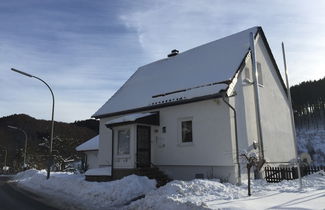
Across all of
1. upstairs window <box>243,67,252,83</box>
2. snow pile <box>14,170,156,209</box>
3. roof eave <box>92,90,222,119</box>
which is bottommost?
snow pile <box>14,170,156,209</box>

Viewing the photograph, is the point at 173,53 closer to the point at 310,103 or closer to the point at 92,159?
the point at 92,159

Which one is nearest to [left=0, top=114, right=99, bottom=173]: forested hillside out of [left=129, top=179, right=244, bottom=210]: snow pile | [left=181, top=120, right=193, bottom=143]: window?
[left=181, top=120, right=193, bottom=143]: window

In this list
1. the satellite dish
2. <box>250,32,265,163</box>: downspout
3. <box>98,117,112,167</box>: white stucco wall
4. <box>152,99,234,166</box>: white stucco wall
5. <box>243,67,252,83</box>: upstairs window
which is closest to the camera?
<box>152,99,234,166</box>: white stucco wall

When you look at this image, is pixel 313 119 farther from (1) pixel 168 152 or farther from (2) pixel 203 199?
(2) pixel 203 199

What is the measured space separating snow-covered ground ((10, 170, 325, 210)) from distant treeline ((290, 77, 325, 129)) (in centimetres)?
6447

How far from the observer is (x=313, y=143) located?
226 ft

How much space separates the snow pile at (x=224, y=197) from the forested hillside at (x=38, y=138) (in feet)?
126

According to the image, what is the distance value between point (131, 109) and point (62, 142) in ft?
119

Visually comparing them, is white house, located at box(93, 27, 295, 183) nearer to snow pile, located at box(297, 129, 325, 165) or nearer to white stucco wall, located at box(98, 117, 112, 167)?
white stucco wall, located at box(98, 117, 112, 167)

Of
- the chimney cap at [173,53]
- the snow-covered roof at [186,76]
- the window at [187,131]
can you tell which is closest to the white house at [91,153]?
the snow-covered roof at [186,76]

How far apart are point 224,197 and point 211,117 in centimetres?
607

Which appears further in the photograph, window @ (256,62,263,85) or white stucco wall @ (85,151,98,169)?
white stucco wall @ (85,151,98,169)

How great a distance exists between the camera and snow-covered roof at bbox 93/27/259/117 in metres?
17.8

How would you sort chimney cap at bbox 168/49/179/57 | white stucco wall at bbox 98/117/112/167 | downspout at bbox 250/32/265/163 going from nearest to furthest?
downspout at bbox 250/32/265/163, white stucco wall at bbox 98/117/112/167, chimney cap at bbox 168/49/179/57
